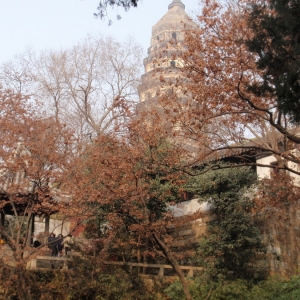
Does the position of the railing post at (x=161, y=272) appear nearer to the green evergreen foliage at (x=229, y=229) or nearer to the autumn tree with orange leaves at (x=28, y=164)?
the green evergreen foliage at (x=229, y=229)

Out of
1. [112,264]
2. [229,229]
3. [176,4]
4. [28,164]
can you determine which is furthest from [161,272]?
[176,4]

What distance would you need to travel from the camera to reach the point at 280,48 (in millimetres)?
6660

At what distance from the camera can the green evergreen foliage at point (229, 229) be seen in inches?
539

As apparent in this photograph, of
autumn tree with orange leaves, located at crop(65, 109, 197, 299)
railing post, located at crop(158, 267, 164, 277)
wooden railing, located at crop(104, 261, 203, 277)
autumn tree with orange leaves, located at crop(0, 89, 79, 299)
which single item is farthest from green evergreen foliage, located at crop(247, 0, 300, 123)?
railing post, located at crop(158, 267, 164, 277)

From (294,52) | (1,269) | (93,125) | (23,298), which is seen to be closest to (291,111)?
(294,52)

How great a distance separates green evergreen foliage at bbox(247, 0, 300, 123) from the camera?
20.9 ft

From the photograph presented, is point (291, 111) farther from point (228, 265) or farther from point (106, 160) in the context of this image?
point (228, 265)

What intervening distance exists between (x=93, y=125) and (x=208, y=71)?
1250 cm

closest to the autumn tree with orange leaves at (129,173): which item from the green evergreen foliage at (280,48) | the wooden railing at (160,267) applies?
the wooden railing at (160,267)

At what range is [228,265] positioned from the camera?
13914mm

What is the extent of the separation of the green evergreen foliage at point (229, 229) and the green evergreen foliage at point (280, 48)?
301 inches

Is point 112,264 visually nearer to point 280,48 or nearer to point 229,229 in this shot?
point 229,229

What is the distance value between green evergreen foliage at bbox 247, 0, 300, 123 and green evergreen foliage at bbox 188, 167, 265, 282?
765 cm

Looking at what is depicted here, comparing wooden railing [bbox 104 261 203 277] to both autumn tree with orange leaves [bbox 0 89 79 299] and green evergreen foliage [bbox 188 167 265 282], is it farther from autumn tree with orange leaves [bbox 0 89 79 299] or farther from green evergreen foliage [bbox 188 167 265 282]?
autumn tree with orange leaves [bbox 0 89 79 299]
